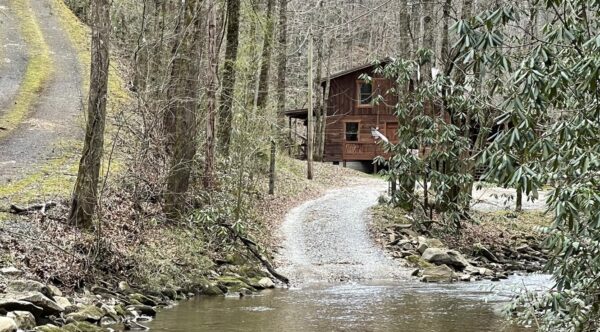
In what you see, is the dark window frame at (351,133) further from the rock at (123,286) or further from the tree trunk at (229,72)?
the rock at (123,286)

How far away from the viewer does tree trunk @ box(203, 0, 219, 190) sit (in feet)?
53.0

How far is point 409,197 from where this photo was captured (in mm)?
19734

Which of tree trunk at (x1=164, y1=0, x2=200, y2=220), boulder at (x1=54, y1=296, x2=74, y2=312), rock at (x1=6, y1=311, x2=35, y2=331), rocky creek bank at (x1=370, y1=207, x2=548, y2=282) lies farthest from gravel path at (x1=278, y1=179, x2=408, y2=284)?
rock at (x1=6, y1=311, x2=35, y2=331)

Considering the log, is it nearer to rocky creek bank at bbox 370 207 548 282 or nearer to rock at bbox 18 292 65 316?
rock at bbox 18 292 65 316

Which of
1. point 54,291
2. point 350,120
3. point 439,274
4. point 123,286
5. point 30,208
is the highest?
point 350,120

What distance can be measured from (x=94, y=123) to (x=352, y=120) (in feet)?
102

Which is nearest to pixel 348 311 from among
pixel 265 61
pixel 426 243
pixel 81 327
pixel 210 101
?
pixel 81 327

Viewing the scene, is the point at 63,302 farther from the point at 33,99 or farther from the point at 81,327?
the point at 33,99

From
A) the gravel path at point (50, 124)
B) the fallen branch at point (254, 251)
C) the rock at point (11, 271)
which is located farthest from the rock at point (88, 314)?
the fallen branch at point (254, 251)

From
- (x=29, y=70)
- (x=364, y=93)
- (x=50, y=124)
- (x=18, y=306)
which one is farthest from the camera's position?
(x=364, y=93)

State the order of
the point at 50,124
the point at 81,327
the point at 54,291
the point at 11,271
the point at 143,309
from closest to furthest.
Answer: the point at 81,327 → the point at 11,271 → the point at 54,291 → the point at 143,309 → the point at 50,124

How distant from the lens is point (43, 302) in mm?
8539

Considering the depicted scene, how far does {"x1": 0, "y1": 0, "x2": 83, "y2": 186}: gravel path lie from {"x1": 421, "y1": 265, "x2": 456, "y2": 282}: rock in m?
8.24

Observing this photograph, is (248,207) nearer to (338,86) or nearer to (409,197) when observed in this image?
(409,197)
